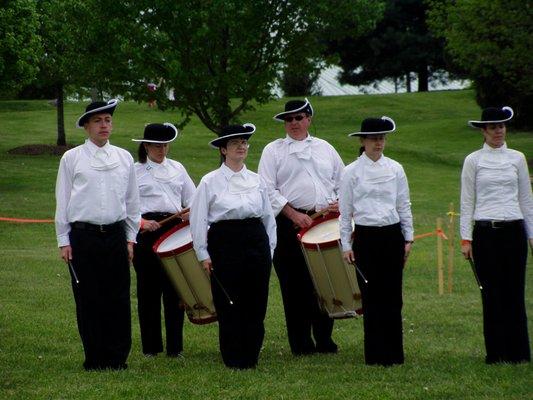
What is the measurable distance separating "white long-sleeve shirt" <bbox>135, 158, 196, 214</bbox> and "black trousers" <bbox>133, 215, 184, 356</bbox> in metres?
0.12

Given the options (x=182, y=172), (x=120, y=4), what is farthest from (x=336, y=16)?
(x=182, y=172)

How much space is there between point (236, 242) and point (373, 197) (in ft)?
4.03

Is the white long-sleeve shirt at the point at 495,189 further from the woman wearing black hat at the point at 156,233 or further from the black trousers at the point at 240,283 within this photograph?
the woman wearing black hat at the point at 156,233

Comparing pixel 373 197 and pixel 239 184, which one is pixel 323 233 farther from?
pixel 239 184

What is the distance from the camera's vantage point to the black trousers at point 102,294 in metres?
10.1

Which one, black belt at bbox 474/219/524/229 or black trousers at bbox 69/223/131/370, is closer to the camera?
black trousers at bbox 69/223/131/370

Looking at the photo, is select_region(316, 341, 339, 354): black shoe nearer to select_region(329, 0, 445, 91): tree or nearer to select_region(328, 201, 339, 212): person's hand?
select_region(328, 201, 339, 212): person's hand

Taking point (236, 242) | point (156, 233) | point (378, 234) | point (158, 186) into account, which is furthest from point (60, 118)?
point (378, 234)

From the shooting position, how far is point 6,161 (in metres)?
39.7

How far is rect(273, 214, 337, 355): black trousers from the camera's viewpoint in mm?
11469

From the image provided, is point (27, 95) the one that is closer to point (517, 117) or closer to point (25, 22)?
point (517, 117)

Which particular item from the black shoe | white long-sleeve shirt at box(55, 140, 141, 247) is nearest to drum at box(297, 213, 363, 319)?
the black shoe

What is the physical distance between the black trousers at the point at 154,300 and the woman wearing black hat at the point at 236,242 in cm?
106

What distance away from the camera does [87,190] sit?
9.99m
